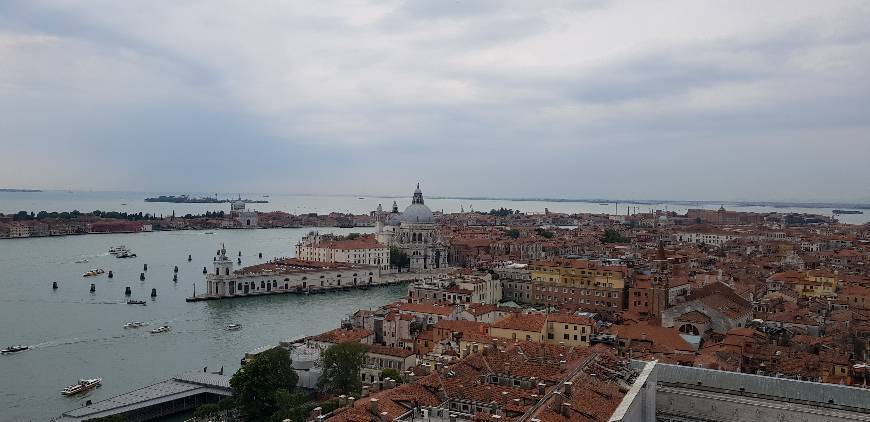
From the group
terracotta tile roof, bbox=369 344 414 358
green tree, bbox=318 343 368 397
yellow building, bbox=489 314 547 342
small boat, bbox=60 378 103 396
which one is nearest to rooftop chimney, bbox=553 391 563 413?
green tree, bbox=318 343 368 397

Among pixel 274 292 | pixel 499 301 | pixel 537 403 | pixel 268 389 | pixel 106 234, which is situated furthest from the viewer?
pixel 106 234

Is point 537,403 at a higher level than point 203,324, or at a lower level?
higher

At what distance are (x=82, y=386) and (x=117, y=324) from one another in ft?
23.7

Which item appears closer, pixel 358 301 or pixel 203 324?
pixel 203 324

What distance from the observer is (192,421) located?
961 cm

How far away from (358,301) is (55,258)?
2220 centimetres

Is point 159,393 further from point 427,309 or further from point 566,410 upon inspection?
point 566,410

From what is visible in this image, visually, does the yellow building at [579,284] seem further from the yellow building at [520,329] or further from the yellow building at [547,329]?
the yellow building at [520,329]

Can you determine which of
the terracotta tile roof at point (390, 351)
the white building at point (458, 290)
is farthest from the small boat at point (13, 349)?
the white building at point (458, 290)

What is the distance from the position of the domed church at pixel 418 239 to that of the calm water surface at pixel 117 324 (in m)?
6.45

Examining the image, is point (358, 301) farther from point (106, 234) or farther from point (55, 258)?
point (106, 234)

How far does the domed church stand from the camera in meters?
35.6

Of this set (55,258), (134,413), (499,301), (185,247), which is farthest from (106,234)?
(134,413)

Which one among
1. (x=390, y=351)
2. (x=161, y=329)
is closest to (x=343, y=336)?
(x=390, y=351)
